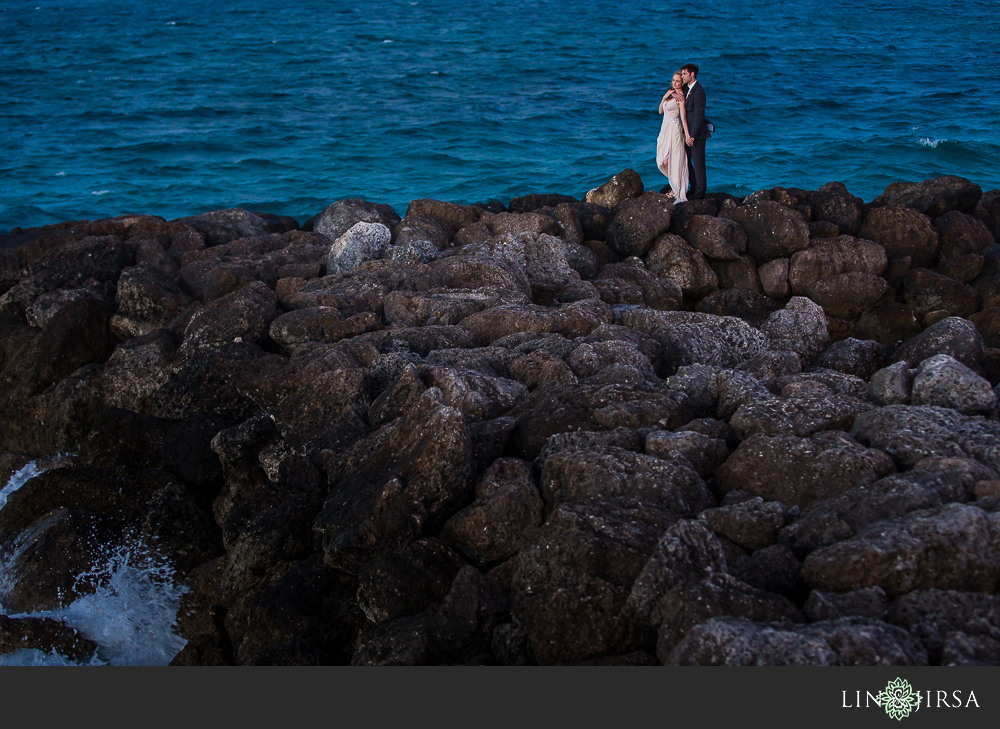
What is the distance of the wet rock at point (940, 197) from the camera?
1058cm

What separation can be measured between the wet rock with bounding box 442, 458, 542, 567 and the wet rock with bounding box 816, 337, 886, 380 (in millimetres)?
3699

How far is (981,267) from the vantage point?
9805mm

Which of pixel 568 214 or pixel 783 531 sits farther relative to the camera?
pixel 568 214

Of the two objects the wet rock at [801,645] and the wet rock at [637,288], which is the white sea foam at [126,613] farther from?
the wet rock at [637,288]

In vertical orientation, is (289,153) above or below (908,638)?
below

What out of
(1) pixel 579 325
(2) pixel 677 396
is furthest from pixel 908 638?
(1) pixel 579 325

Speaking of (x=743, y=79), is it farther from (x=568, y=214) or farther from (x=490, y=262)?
(x=490, y=262)

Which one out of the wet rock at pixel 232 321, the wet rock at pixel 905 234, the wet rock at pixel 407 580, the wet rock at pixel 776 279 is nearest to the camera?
the wet rock at pixel 407 580

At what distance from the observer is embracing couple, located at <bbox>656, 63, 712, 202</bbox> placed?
10734mm

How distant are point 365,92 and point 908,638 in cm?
2527

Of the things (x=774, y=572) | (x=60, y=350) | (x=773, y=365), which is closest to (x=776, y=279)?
(x=773, y=365)

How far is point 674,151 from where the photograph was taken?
11.0 m

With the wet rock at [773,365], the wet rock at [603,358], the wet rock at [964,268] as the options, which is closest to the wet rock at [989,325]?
the wet rock at [964,268]

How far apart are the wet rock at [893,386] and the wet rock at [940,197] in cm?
525
